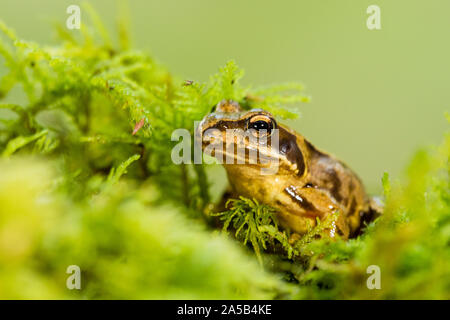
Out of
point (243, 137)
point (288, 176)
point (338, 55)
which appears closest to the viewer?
point (243, 137)

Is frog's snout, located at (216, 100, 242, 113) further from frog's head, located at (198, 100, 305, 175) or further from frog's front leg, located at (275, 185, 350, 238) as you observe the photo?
frog's front leg, located at (275, 185, 350, 238)

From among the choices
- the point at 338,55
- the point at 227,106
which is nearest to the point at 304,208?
the point at 227,106

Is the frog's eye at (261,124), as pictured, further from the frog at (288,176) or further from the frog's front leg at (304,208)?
the frog's front leg at (304,208)

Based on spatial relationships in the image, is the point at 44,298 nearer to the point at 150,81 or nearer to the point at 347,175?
the point at 150,81

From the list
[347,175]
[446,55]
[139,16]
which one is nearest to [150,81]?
[347,175]

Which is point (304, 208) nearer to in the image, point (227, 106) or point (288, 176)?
point (288, 176)

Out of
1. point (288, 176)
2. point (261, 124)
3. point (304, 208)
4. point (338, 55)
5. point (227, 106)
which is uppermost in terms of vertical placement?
point (338, 55)

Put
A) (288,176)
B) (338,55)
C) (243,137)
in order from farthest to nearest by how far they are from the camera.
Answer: (338,55)
(288,176)
(243,137)
